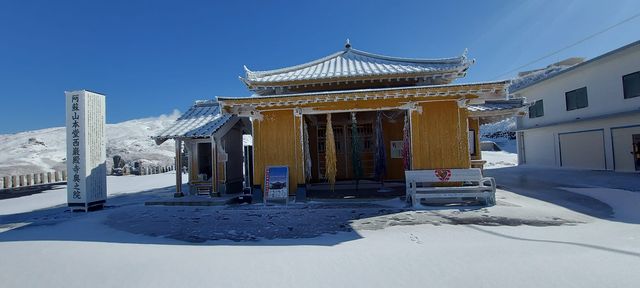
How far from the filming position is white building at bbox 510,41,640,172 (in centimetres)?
1353

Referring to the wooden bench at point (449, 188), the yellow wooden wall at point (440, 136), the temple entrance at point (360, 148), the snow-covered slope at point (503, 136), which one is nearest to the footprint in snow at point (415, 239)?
the wooden bench at point (449, 188)

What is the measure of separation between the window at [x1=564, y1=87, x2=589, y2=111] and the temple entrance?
12.0 meters

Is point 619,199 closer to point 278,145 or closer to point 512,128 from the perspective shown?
point 278,145

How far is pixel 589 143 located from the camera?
15633mm

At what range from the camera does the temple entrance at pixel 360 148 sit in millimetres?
11062

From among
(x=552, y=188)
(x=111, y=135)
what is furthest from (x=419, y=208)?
(x=111, y=135)

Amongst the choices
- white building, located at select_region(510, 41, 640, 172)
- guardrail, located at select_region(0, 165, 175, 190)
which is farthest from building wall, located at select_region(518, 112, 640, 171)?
guardrail, located at select_region(0, 165, 175, 190)

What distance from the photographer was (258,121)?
29.4 ft

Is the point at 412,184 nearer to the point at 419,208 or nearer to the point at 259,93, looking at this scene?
the point at 419,208

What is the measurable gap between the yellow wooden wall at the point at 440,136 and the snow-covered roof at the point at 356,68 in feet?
4.98

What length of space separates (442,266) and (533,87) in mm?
20890

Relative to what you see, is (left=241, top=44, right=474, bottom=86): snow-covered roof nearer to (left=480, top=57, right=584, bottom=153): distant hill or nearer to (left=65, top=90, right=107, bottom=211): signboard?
(left=65, top=90, right=107, bottom=211): signboard

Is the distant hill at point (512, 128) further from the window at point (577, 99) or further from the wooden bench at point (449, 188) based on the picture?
the wooden bench at point (449, 188)

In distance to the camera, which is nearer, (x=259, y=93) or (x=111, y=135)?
(x=259, y=93)
